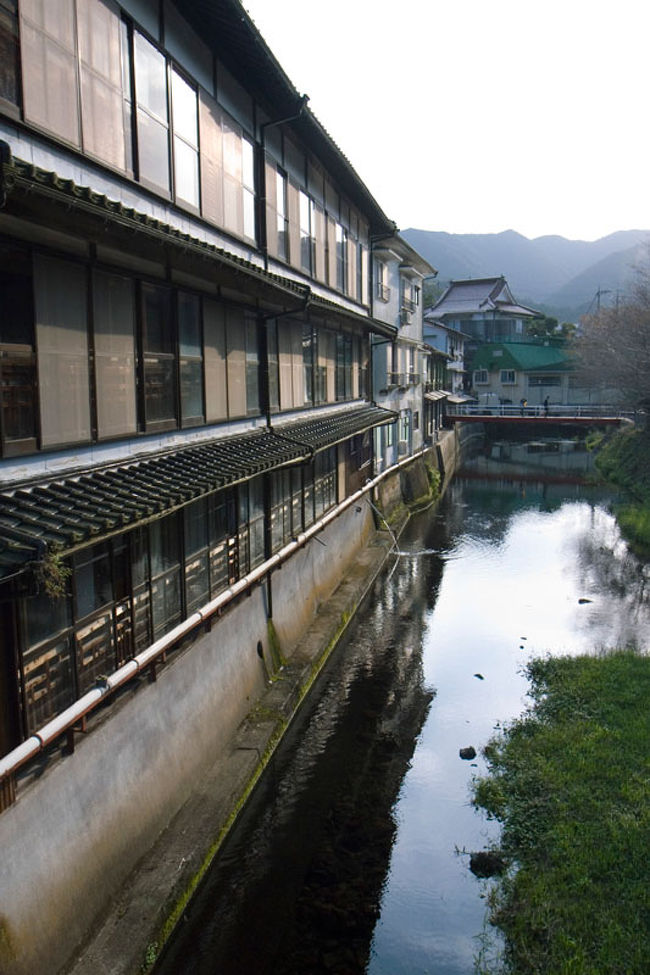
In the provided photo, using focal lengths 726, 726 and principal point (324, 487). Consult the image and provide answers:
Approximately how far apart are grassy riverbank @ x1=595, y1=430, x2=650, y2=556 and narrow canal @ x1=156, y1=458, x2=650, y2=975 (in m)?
4.32

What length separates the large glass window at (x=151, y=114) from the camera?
9664 millimetres

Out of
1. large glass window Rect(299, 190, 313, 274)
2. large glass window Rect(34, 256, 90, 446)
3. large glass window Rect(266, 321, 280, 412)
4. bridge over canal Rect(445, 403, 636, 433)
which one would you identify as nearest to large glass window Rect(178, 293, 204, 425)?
large glass window Rect(34, 256, 90, 446)

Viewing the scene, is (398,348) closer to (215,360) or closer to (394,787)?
(215,360)

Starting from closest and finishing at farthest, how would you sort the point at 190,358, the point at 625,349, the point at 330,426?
the point at 190,358 < the point at 330,426 < the point at 625,349

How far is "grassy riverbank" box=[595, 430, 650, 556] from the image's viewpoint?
105 ft

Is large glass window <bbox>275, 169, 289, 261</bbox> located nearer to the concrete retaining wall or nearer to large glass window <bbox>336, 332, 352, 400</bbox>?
large glass window <bbox>336, 332, 352, 400</bbox>

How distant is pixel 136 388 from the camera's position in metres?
9.73

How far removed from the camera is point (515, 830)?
11.3 meters

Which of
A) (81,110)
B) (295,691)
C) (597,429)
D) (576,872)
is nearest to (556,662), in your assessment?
(295,691)

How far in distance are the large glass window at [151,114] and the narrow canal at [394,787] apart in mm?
9934

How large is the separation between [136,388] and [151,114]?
383 cm

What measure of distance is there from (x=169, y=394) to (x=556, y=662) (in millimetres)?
11977

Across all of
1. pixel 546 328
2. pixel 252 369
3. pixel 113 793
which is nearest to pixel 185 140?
pixel 252 369

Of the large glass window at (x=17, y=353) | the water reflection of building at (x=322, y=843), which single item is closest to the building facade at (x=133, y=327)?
the large glass window at (x=17, y=353)
